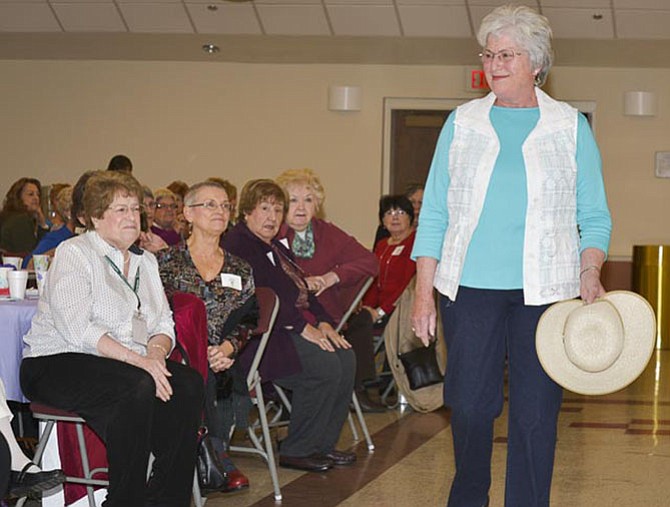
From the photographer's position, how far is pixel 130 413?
3.79m

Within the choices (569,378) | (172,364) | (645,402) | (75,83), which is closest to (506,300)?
(569,378)

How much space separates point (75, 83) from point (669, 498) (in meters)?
9.07

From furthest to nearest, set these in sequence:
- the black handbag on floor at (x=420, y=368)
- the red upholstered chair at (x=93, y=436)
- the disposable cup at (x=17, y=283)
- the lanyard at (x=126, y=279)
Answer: the black handbag on floor at (x=420, y=368) → the disposable cup at (x=17, y=283) → the lanyard at (x=126, y=279) → the red upholstered chair at (x=93, y=436)

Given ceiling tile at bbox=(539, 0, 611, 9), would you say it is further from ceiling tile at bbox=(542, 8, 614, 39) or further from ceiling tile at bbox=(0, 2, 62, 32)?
ceiling tile at bbox=(0, 2, 62, 32)

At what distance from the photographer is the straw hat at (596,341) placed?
10.8 feet

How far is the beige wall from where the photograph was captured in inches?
477

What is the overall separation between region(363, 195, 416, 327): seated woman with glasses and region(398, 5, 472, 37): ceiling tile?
131 inches

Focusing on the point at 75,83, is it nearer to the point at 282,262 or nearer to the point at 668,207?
the point at 668,207

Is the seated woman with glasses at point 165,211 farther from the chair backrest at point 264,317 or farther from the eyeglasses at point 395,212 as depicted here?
the chair backrest at point 264,317

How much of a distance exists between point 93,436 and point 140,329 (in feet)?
1.56

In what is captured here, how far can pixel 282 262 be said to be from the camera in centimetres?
563

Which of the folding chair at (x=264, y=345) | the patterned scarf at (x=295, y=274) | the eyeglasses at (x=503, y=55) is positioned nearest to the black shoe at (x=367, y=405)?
the patterned scarf at (x=295, y=274)

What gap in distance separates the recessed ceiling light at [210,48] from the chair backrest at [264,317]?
713 cm

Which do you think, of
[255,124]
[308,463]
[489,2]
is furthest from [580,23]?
[308,463]
